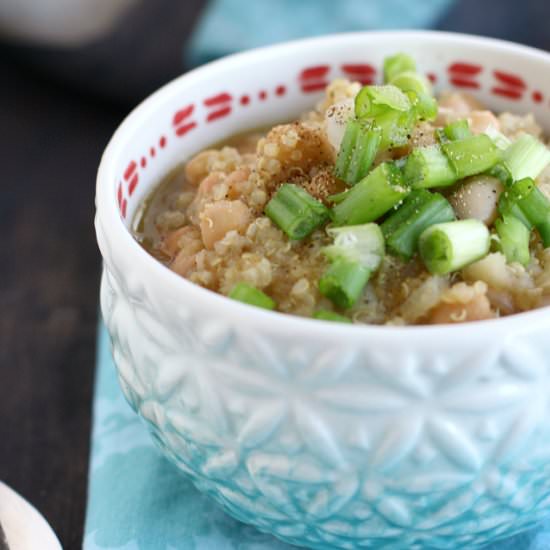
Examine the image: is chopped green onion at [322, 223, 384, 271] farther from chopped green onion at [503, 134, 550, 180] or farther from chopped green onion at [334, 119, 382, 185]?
chopped green onion at [503, 134, 550, 180]

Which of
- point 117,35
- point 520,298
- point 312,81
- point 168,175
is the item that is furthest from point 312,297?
point 117,35

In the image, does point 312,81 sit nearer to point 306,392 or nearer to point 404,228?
point 404,228

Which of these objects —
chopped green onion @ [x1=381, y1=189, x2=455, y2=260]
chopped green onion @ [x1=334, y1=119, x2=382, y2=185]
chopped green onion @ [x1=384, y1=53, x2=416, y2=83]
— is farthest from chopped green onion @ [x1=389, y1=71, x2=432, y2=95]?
chopped green onion @ [x1=381, y1=189, x2=455, y2=260]

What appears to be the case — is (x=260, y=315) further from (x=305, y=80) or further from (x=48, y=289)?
(x=48, y=289)

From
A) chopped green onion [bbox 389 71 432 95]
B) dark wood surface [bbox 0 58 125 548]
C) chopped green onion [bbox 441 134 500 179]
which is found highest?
chopped green onion [bbox 441 134 500 179]

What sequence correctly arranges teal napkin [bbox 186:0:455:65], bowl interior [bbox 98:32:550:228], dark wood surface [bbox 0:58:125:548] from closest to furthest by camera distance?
1. bowl interior [bbox 98:32:550:228]
2. dark wood surface [bbox 0:58:125:548]
3. teal napkin [bbox 186:0:455:65]

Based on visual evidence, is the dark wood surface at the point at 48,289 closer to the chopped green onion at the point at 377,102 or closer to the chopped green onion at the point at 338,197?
the chopped green onion at the point at 338,197
